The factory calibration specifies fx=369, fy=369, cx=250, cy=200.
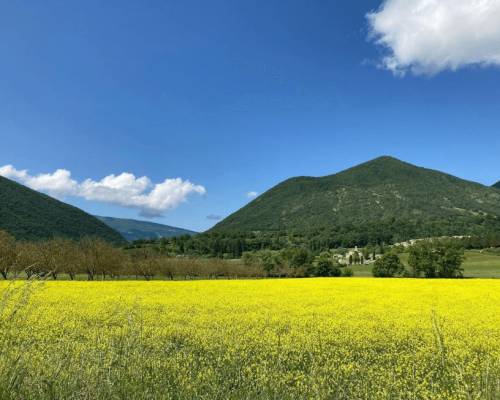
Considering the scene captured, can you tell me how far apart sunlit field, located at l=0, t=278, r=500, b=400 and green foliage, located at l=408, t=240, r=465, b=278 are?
52.6 m

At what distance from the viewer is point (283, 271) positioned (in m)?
91.6

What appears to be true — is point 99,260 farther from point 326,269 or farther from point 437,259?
point 437,259

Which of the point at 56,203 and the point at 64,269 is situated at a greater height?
the point at 56,203

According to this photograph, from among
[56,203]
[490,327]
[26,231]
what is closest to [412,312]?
[490,327]

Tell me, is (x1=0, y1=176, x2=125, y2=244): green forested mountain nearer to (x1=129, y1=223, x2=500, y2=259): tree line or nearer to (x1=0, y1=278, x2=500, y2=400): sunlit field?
(x1=129, y1=223, x2=500, y2=259): tree line

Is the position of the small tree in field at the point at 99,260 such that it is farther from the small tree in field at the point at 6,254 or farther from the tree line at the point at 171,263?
the small tree in field at the point at 6,254

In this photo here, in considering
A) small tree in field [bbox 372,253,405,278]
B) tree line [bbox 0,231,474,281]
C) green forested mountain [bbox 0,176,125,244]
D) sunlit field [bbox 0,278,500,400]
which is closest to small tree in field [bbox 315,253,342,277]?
tree line [bbox 0,231,474,281]

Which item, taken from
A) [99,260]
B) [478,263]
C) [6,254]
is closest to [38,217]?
[99,260]

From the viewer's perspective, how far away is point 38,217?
161m

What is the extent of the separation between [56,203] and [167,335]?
200756 mm

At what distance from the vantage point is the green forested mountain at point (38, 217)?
475 ft

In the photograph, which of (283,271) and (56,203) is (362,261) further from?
(56,203)

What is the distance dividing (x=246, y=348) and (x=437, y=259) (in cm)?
7140

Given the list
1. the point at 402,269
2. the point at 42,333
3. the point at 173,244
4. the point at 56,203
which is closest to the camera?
the point at 42,333
